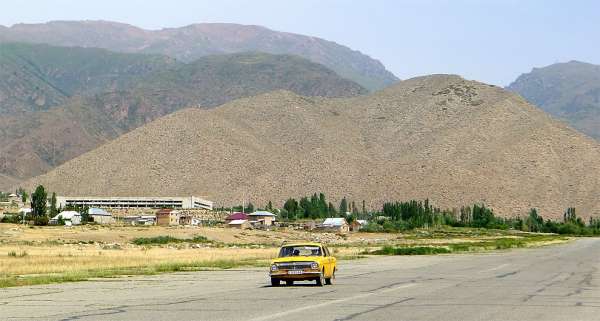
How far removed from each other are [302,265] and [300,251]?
1163 millimetres

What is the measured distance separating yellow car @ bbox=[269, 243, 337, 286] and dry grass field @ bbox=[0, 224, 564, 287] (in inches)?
371

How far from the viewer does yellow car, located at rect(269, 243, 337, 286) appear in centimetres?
3256

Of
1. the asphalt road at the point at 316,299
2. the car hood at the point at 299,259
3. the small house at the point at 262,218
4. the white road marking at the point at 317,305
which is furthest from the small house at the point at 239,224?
the white road marking at the point at 317,305

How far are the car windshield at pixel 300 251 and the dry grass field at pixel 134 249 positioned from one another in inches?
371

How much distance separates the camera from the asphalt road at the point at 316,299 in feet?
71.1

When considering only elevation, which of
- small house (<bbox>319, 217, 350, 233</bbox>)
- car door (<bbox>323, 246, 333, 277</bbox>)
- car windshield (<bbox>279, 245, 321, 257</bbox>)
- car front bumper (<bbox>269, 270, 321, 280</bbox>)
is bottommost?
car front bumper (<bbox>269, 270, 321, 280</bbox>)

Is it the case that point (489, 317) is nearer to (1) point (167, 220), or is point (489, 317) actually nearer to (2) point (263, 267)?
(2) point (263, 267)

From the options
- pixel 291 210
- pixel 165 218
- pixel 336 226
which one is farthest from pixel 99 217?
pixel 291 210

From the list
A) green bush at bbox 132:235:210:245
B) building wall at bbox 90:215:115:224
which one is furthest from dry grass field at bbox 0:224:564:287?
building wall at bbox 90:215:115:224

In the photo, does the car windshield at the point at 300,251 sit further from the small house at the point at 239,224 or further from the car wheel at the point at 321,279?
the small house at the point at 239,224

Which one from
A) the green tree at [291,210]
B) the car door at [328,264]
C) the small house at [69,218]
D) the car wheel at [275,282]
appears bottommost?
the car wheel at [275,282]

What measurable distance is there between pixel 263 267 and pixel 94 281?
16.1m

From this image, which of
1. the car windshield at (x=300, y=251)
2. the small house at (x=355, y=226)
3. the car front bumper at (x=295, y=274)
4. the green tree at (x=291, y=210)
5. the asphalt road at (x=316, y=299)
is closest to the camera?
the asphalt road at (x=316, y=299)

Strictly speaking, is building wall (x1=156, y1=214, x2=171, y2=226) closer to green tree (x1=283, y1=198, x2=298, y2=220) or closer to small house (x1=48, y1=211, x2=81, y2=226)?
small house (x1=48, y1=211, x2=81, y2=226)
